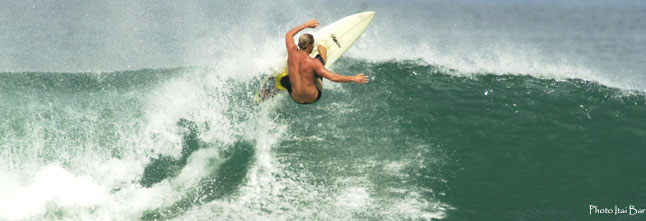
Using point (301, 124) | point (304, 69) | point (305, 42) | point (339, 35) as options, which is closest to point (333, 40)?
point (339, 35)

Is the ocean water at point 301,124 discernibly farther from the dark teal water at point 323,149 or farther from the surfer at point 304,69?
the surfer at point 304,69

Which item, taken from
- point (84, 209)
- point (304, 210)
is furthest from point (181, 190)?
point (304, 210)

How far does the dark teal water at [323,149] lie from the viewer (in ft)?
19.3

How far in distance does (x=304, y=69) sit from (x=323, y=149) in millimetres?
1209

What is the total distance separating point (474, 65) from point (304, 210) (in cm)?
568

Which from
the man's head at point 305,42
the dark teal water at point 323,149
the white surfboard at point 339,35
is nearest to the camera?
the dark teal water at point 323,149

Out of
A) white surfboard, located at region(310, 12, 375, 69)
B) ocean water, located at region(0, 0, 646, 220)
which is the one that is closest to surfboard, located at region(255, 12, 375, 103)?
white surfboard, located at region(310, 12, 375, 69)

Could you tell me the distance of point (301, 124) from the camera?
7.79 m

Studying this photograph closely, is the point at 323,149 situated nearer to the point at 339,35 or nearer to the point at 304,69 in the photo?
the point at 304,69

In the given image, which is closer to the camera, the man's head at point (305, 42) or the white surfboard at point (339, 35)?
the man's head at point (305, 42)

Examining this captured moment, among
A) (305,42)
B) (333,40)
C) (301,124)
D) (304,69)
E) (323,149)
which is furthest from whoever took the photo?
(333,40)

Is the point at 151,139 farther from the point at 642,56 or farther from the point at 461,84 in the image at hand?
the point at 642,56

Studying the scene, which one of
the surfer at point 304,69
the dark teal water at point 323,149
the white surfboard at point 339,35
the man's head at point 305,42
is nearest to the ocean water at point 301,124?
the dark teal water at point 323,149

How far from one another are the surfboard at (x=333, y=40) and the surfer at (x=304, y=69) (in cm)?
97
